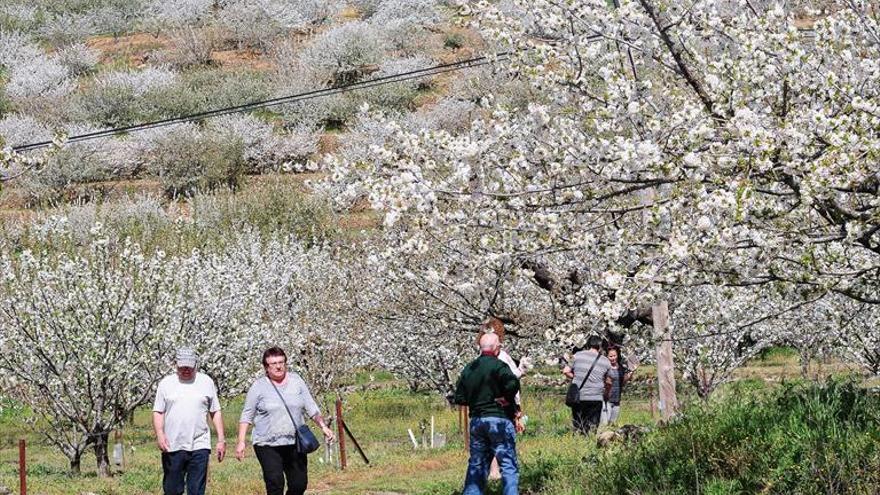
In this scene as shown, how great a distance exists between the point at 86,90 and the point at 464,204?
202ft

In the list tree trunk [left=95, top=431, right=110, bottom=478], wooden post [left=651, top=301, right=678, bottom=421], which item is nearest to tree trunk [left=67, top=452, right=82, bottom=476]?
tree trunk [left=95, top=431, right=110, bottom=478]

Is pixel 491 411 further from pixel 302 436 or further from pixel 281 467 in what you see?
pixel 281 467

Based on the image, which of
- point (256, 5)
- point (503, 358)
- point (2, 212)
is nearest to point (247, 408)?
point (503, 358)

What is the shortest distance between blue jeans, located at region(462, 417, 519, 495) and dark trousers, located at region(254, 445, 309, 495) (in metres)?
1.46

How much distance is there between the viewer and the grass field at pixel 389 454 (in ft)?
41.8

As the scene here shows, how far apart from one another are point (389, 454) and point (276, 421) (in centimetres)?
861

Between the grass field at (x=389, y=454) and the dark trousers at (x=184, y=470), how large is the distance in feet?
9.07

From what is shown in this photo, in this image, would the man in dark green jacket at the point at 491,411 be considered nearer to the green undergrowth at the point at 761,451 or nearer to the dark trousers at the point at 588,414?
the green undergrowth at the point at 761,451

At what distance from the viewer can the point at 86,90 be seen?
66312 mm

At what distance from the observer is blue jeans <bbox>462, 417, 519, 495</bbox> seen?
9672mm

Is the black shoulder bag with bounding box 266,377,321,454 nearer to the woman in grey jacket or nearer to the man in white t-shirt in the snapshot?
the woman in grey jacket

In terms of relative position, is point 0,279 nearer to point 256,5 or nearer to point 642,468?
point 642,468

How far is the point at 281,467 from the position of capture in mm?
9898

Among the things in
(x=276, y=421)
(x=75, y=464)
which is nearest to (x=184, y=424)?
(x=276, y=421)
